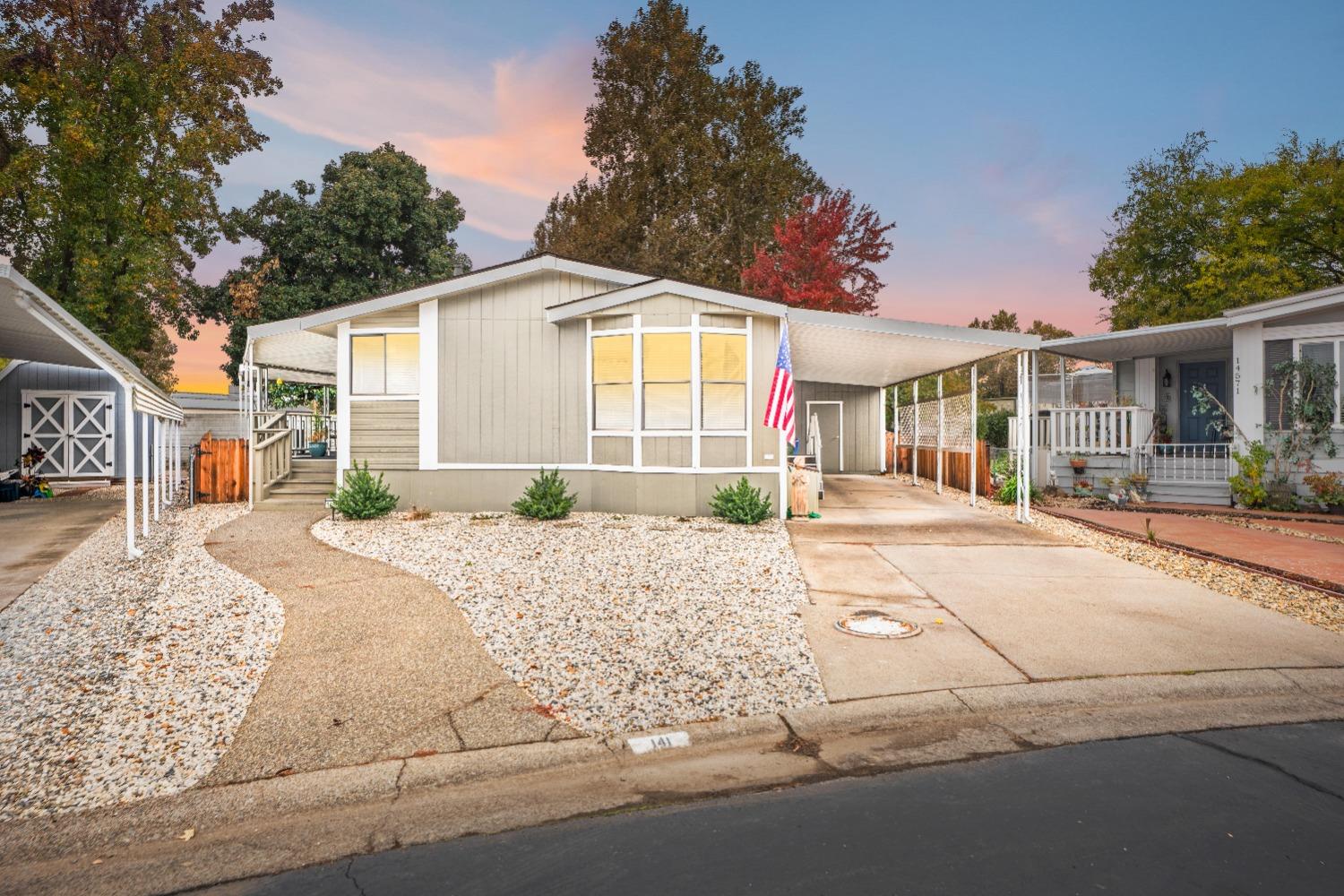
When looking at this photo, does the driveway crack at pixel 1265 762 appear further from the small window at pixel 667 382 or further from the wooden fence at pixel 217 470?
the wooden fence at pixel 217 470

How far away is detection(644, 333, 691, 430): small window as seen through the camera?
10812mm

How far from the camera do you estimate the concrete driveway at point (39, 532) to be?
7488 millimetres

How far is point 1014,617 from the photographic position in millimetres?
5766

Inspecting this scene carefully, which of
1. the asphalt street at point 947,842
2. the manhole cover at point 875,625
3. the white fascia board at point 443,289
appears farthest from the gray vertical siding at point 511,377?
the asphalt street at point 947,842

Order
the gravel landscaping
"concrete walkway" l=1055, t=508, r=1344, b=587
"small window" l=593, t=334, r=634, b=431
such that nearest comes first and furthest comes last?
the gravel landscaping → "concrete walkway" l=1055, t=508, r=1344, b=587 → "small window" l=593, t=334, r=634, b=431

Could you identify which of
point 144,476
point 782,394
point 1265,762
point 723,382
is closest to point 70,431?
point 144,476

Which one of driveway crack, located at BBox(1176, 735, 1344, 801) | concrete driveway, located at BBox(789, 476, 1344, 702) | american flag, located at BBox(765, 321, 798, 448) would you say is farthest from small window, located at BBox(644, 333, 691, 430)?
driveway crack, located at BBox(1176, 735, 1344, 801)

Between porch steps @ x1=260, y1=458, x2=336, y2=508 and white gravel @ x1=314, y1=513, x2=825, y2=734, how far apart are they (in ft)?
10.2

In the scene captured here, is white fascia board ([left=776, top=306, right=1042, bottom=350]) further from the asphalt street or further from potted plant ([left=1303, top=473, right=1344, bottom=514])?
the asphalt street

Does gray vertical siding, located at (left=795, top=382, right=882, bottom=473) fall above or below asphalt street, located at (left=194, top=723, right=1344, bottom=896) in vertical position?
above

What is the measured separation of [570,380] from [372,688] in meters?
7.70

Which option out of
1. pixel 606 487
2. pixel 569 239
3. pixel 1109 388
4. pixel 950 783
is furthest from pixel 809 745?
pixel 569 239

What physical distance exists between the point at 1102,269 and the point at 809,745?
2736 cm

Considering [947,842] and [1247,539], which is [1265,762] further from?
[1247,539]
